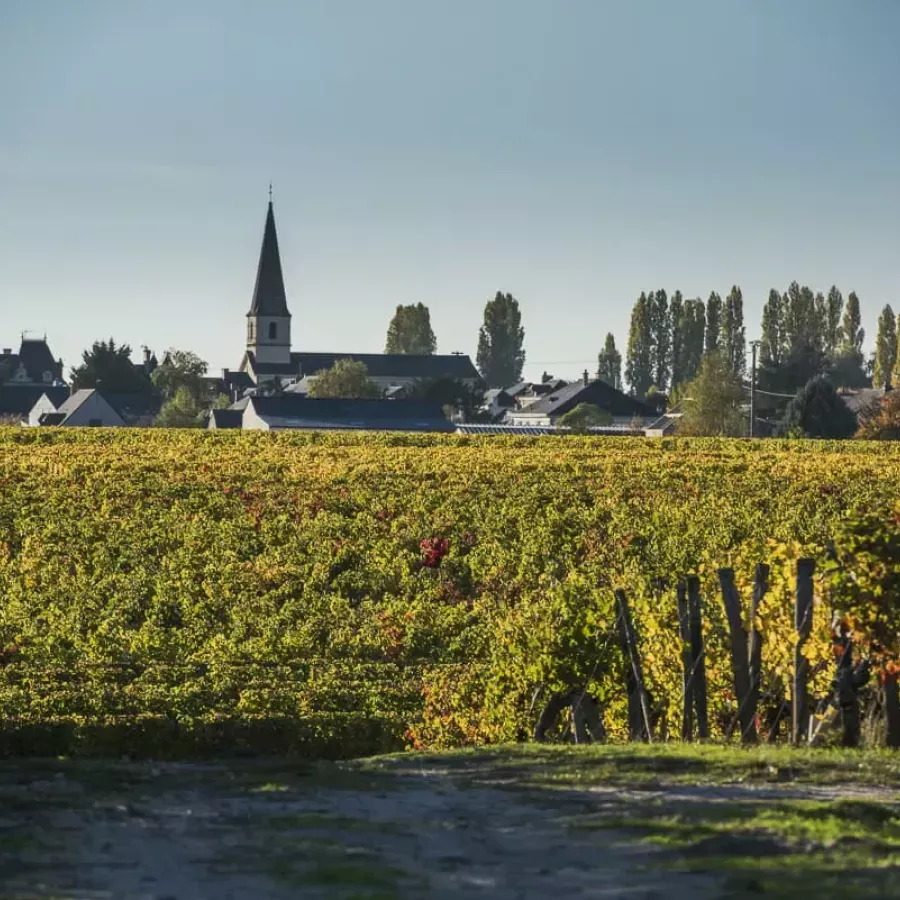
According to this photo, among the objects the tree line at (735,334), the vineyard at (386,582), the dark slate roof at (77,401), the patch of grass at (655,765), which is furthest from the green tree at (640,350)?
the patch of grass at (655,765)

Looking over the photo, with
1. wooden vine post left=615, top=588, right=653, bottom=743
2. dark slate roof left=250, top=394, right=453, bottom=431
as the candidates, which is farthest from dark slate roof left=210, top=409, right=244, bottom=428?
wooden vine post left=615, top=588, right=653, bottom=743

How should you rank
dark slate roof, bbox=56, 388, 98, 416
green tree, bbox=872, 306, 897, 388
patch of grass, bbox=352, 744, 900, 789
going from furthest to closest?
green tree, bbox=872, 306, 897, 388 < dark slate roof, bbox=56, 388, 98, 416 < patch of grass, bbox=352, 744, 900, 789

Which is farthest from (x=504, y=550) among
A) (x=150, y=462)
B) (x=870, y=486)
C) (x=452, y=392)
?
(x=452, y=392)

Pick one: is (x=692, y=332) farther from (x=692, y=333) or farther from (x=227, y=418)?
(x=227, y=418)

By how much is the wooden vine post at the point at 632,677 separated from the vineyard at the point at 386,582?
306 millimetres

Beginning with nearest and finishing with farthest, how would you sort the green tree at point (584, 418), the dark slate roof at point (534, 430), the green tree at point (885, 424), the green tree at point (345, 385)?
the green tree at point (885, 424)
the dark slate roof at point (534, 430)
the green tree at point (584, 418)
the green tree at point (345, 385)

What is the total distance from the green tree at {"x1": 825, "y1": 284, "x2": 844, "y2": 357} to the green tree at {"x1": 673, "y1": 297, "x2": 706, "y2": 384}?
1572cm

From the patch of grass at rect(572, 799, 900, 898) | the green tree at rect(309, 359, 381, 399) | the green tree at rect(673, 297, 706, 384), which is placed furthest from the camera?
the green tree at rect(673, 297, 706, 384)

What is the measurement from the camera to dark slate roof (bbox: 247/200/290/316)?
18775 centimetres

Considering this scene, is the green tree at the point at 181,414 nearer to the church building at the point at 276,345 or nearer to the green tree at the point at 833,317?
the church building at the point at 276,345

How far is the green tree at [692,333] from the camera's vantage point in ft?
605

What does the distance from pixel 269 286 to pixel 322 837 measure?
187 metres

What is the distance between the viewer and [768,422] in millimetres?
111938

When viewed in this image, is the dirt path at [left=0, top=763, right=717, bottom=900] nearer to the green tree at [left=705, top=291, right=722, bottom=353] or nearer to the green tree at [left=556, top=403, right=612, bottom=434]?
the green tree at [left=556, top=403, right=612, bottom=434]
